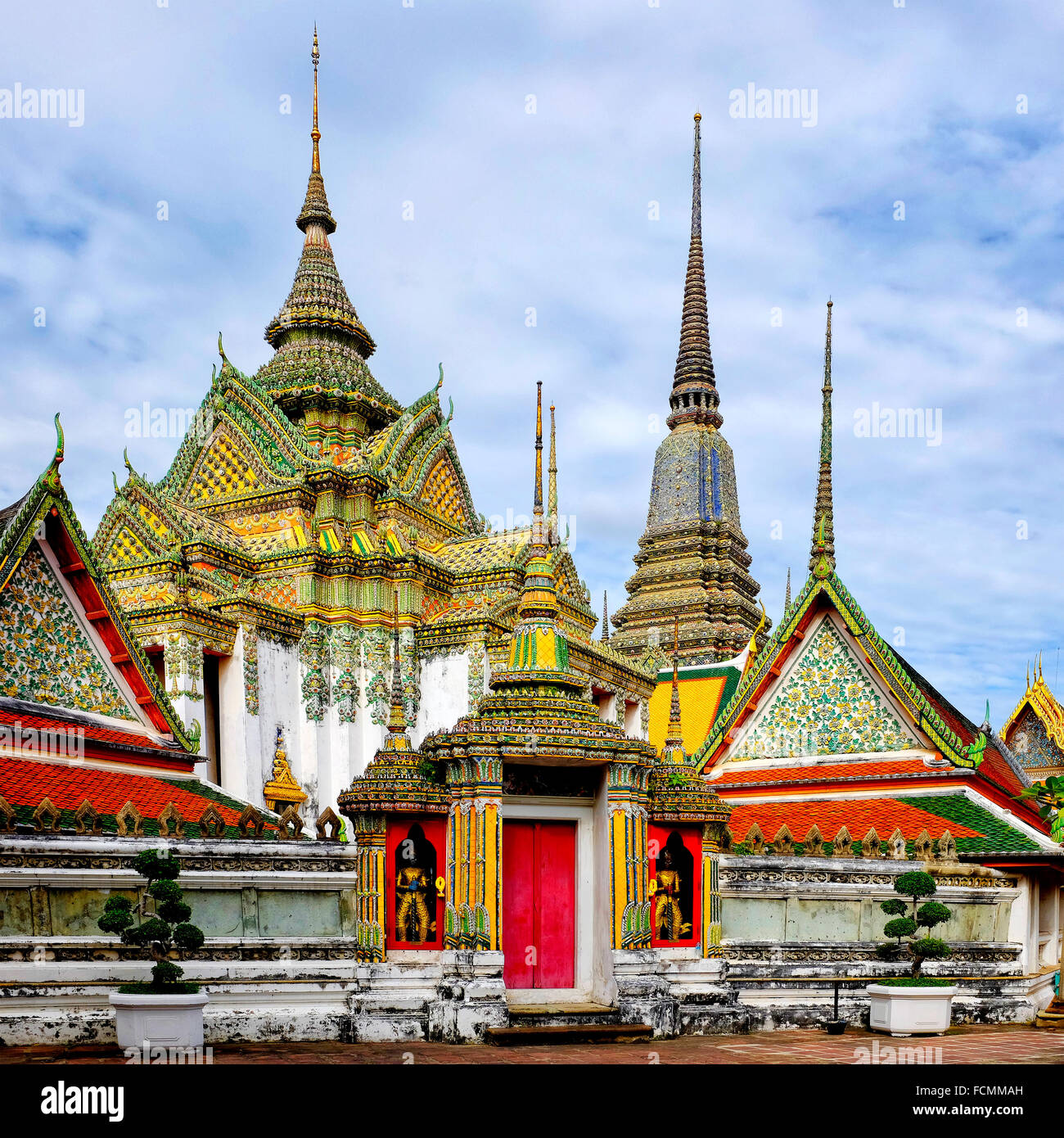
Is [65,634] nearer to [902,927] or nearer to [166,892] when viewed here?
[166,892]

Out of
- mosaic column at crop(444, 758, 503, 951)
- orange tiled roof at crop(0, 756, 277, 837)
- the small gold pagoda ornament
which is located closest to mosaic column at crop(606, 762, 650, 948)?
mosaic column at crop(444, 758, 503, 951)

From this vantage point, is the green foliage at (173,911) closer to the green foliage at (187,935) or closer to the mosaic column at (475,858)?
the green foliage at (187,935)

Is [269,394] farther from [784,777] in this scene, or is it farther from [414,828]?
[414,828]

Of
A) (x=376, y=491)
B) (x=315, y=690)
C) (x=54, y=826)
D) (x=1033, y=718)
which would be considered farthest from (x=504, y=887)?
(x=1033, y=718)

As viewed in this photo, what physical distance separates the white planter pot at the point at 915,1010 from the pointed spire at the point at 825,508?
708 cm

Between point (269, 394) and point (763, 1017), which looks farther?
point (269, 394)

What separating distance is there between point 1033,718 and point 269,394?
20.0m

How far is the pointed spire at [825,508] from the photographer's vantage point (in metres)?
17.7

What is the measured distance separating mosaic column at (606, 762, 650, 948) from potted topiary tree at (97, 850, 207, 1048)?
390 centimetres

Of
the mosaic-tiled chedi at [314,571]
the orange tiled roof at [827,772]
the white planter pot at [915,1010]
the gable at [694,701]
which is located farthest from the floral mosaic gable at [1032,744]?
the white planter pot at [915,1010]

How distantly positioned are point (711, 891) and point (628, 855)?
143 centimetres

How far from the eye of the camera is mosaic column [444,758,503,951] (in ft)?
35.6

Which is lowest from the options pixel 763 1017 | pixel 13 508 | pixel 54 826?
pixel 763 1017

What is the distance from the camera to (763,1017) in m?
12.1
